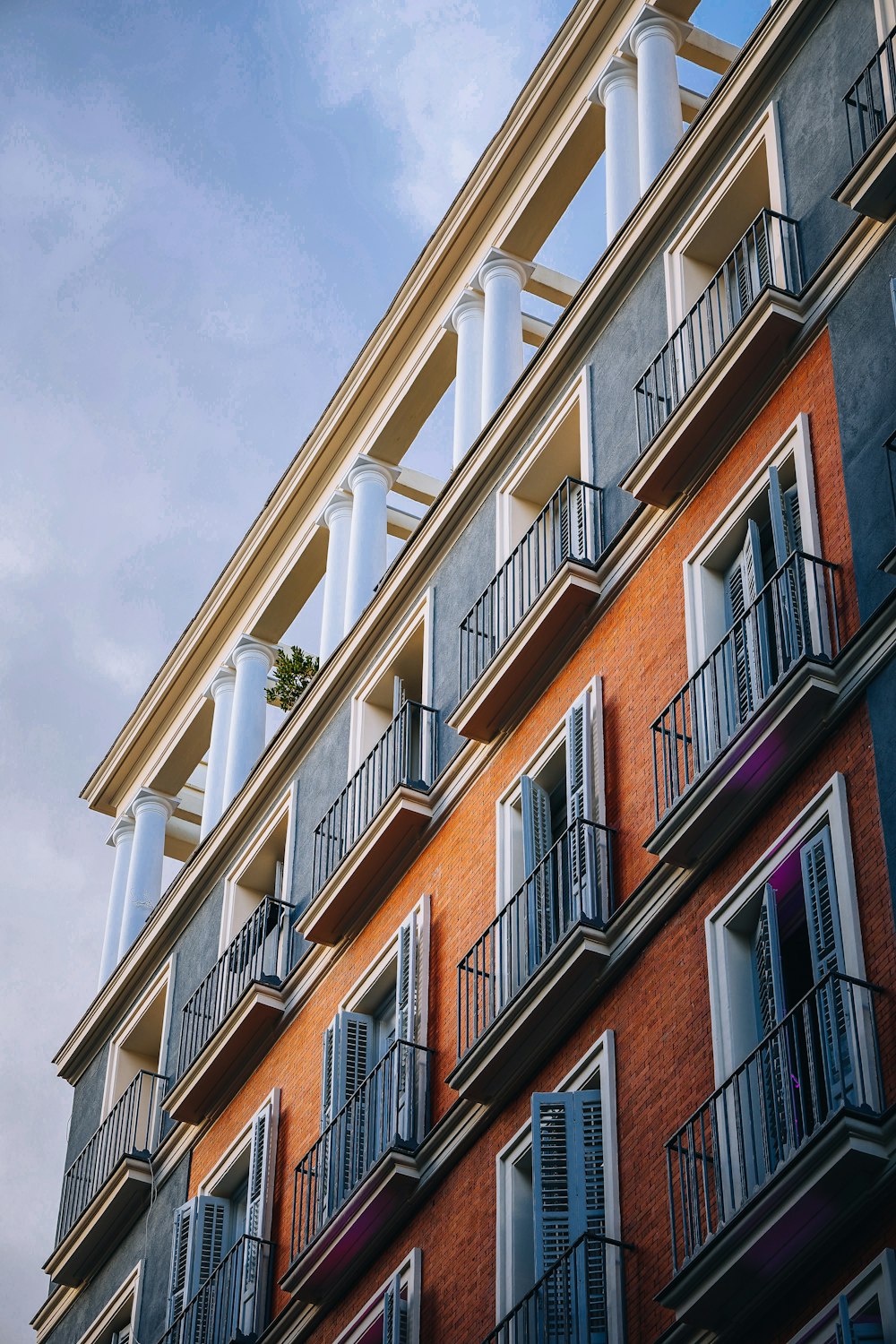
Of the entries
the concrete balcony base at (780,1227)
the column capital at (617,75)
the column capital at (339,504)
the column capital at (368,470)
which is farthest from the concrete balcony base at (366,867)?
the column capital at (617,75)

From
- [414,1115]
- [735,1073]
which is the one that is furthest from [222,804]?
[735,1073]

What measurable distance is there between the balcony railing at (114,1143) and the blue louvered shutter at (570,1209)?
1240cm

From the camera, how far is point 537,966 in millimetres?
22422

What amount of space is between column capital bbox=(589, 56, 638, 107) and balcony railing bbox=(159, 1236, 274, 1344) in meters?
15.1

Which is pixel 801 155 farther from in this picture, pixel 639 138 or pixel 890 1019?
pixel 890 1019

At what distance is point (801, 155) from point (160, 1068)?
1648 centimetres

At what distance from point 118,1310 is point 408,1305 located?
9767 millimetres

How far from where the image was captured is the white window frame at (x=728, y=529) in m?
20.9

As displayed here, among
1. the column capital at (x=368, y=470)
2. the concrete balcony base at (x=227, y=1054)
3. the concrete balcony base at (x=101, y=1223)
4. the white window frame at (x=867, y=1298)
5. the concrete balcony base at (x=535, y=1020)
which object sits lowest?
the white window frame at (x=867, y=1298)

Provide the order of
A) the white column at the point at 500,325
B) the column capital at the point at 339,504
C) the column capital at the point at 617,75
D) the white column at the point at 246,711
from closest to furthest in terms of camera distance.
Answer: the column capital at the point at 617,75, the white column at the point at 500,325, the column capital at the point at 339,504, the white column at the point at 246,711

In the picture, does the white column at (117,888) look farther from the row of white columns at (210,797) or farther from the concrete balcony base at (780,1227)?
the concrete balcony base at (780,1227)

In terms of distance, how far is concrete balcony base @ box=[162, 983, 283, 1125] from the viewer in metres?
29.1

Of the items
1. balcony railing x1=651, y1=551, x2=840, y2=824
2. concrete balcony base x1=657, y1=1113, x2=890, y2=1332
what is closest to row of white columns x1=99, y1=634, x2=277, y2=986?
balcony railing x1=651, y1=551, x2=840, y2=824

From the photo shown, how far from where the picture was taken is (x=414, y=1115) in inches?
956
